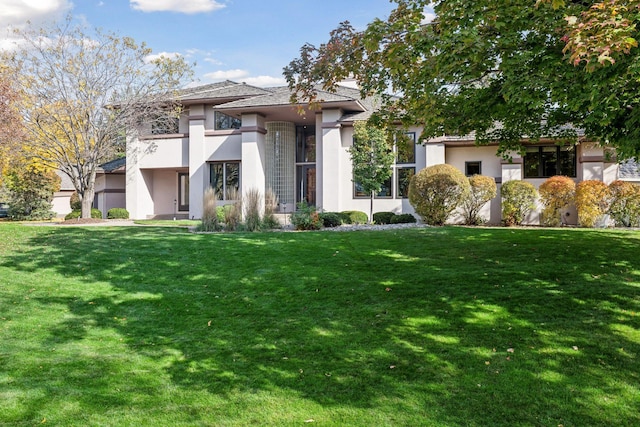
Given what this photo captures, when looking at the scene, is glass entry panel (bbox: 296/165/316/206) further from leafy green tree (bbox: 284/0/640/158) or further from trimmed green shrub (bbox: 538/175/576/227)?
leafy green tree (bbox: 284/0/640/158)

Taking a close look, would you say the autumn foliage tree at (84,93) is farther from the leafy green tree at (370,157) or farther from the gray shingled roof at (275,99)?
the leafy green tree at (370,157)

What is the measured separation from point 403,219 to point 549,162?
20.9ft

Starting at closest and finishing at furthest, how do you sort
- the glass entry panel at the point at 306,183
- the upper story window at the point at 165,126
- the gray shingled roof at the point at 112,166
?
1. the upper story window at the point at 165,126
2. the glass entry panel at the point at 306,183
3. the gray shingled roof at the point at 112,166

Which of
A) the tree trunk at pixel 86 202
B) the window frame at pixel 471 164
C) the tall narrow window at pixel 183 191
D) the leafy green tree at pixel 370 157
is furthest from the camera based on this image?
the tall narrow window at pixel 183 191

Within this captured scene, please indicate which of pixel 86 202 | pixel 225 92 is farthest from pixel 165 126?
pixel 86 202

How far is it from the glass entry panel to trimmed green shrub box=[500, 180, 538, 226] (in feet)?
28.9

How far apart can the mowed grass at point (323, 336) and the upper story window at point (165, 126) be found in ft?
45.0

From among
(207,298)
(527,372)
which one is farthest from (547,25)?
(207,298)

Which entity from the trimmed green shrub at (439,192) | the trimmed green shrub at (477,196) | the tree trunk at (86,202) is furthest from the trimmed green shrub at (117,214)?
the trimmed green shrub at (477,196)

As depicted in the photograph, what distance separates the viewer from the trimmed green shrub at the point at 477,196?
17391 mm

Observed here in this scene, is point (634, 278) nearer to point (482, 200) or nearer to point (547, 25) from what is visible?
point (547, 25)

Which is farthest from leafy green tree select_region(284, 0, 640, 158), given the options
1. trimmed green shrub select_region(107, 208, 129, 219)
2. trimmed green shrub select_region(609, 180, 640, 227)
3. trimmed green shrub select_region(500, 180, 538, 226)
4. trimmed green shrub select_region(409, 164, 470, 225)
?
trimmed green shrub select_region(107, 208, 129, 219)

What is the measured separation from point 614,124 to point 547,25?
204cm

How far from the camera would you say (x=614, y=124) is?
6258 mm
